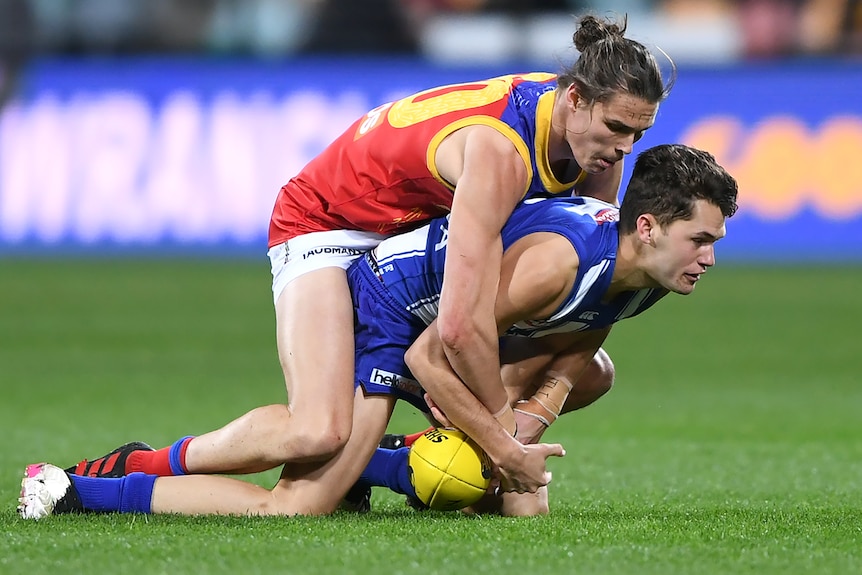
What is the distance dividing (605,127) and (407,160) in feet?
2.68

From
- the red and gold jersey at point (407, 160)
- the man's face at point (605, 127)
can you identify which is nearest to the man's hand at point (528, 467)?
the red and gold jersey at point (407, 160)

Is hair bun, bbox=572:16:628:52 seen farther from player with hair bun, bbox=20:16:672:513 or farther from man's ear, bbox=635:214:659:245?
man's ear, bbox=635:214:659:245

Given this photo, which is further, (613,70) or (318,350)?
(318,350)

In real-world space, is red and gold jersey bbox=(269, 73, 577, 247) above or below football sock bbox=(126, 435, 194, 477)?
above

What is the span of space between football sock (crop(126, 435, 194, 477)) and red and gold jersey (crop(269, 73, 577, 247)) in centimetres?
104

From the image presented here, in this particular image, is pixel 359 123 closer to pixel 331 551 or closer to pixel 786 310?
pixel 331 551

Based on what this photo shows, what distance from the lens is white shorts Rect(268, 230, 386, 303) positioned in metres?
5.86

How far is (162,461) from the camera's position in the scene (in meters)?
5.57

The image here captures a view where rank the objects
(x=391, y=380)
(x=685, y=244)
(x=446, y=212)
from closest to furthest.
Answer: (x=685, y=244)
(x=391, y=380)
(x=446, y=212)

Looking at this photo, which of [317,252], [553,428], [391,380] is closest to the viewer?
[391,380]

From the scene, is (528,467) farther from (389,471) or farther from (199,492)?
(199,492)

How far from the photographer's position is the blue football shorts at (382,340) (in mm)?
5578

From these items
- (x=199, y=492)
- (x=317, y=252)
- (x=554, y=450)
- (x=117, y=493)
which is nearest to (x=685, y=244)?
(x=554, y=450)

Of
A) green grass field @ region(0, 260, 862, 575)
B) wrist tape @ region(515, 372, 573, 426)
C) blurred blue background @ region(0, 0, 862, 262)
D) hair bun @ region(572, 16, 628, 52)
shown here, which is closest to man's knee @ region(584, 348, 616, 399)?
wrist tape @ region(515, 372, 573, 426)
